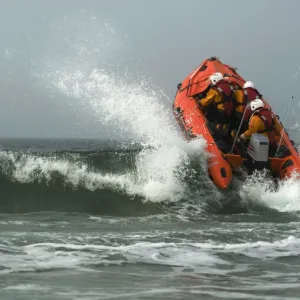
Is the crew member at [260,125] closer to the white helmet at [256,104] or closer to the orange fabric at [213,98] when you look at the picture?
the white helmet at [256,104]

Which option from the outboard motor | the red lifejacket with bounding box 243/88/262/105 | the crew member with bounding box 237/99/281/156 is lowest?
the outboard motor

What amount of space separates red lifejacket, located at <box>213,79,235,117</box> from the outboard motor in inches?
40.0

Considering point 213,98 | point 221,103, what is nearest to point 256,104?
point 221,103

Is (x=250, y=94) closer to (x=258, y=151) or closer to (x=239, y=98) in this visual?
(x=239, y=98)

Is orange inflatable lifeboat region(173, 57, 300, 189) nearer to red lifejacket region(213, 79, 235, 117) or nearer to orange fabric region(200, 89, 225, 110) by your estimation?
orange fabric region(200, 89, 225, 110)

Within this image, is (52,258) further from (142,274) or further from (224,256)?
(224,256)

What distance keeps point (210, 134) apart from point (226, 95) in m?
0.87

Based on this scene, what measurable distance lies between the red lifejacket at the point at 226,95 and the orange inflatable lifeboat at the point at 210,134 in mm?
459

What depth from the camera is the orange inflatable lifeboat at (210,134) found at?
8.52 metres

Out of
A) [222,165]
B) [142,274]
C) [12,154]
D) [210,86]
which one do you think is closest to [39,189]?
[12,154]

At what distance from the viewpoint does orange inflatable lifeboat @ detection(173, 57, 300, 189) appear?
8516mm

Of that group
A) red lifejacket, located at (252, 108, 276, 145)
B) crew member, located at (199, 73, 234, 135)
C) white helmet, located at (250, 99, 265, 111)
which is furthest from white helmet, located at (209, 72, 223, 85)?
red lifejacket, located at (252, 108, 276, 145)

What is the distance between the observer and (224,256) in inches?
186

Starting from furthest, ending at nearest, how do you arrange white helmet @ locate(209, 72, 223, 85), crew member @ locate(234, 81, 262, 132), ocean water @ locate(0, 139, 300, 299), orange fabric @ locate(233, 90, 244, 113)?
1. white helmet @ locate(209, 72, 223, 85)
2. orange fabric @ locate(233, 90, 244, 113)
3. crew member @ locate(234, 81, 262, 132)
4. ocean water @ locate(0, 139, 300, 299)
